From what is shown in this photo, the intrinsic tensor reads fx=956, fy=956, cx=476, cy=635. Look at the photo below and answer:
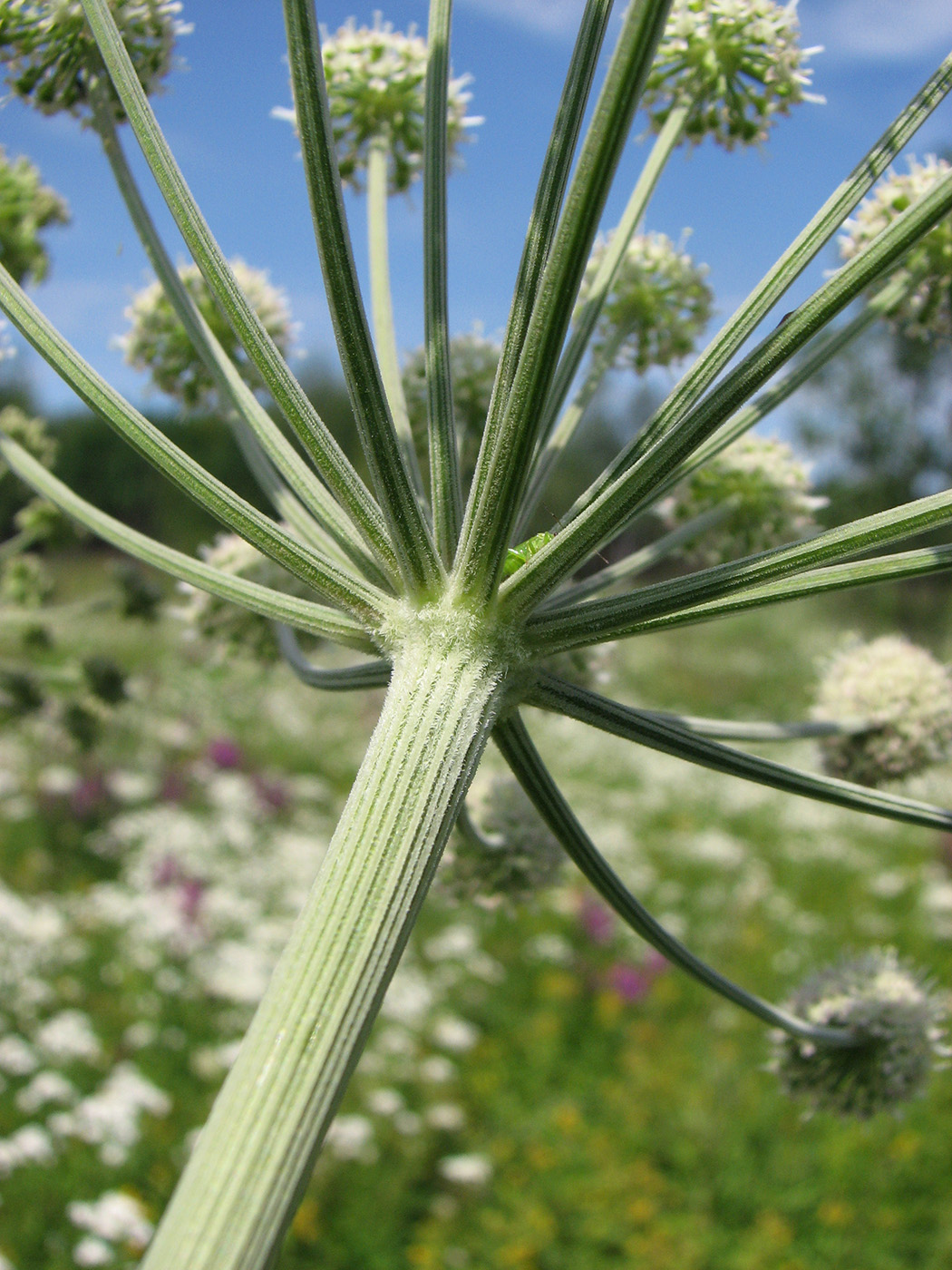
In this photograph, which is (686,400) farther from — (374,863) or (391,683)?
(374,863)

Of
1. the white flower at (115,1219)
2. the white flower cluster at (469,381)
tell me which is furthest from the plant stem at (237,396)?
the white flower at (115,1219)

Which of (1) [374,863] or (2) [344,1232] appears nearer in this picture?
(1) [374,863]

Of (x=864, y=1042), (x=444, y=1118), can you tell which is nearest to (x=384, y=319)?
(x=864, y=1042)

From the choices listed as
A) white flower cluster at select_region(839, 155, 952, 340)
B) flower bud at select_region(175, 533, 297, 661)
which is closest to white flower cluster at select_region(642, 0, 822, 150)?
white flower cluster at select_region(839, 155, 952, 340)

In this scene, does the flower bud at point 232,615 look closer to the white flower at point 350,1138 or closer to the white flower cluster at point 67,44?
the white flower cluster at point 67,44

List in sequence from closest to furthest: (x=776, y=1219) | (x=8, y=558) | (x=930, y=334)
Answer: (x=930, y=334) → (x=8, y=558) → (x=776, y=1219)

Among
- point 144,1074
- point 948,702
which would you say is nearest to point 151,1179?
point 144,1074

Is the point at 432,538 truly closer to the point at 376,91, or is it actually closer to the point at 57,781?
the point at 376,91
